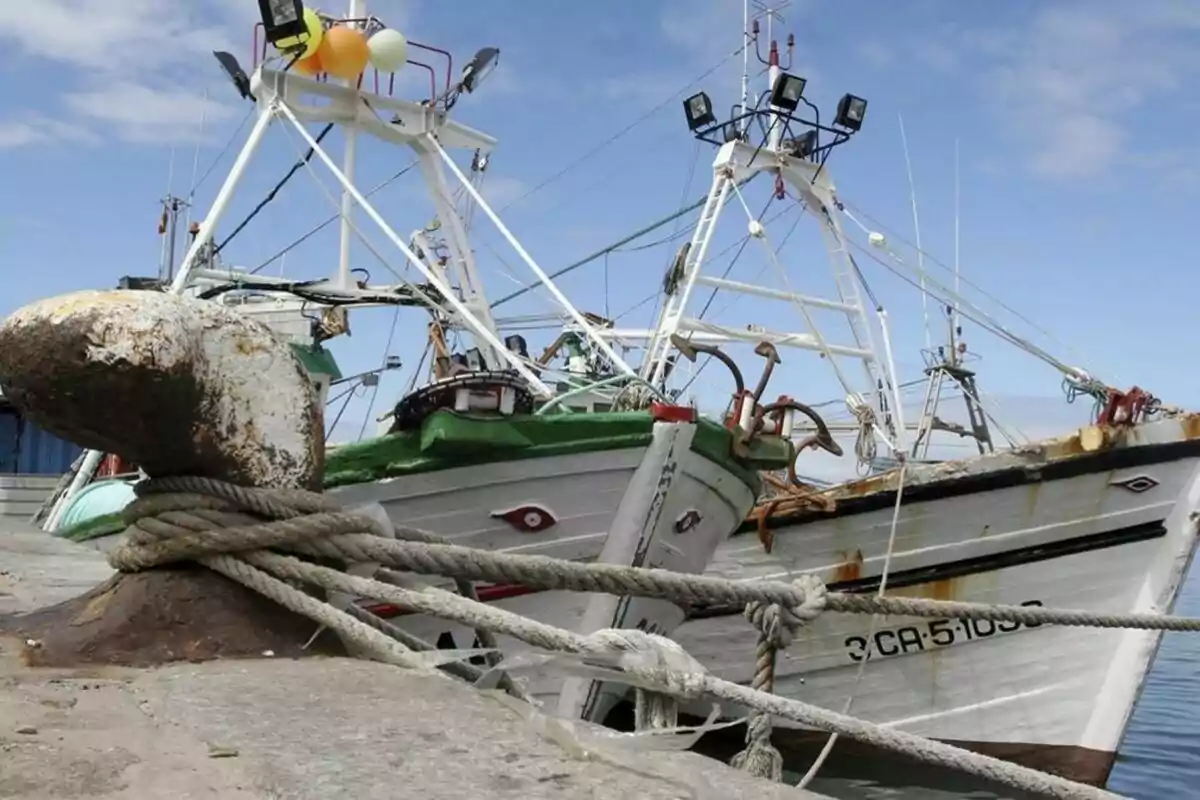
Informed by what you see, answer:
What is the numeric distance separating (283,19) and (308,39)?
245mm

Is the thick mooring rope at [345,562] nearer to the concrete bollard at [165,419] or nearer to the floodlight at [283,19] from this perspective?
the concrete bollard at [165,419]

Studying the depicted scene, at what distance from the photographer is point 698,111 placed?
1183 centimetres

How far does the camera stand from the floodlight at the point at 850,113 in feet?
38.9

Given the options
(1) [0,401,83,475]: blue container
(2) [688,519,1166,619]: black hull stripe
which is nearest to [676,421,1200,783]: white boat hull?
(2) [688,519,1166,619]: black hull stripe

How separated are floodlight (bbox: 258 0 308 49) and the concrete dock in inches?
297

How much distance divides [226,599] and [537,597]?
380 centimetres

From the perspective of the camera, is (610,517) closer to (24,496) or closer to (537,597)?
(537,597)

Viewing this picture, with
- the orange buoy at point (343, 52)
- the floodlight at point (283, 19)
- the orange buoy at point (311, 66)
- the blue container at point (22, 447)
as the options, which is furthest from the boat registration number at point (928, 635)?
the blue container at point (22, 447)

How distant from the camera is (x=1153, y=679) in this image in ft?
52.7

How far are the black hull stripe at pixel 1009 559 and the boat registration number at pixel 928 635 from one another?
0.40 metres

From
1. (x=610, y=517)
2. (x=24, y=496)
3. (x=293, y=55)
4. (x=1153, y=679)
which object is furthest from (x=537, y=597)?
(x=1153, y=679)

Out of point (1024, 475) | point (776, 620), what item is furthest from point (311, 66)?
point (776, 620)

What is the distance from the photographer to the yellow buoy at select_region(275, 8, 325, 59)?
30.2 feet

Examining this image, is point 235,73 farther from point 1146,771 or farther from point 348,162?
point 1146,771
